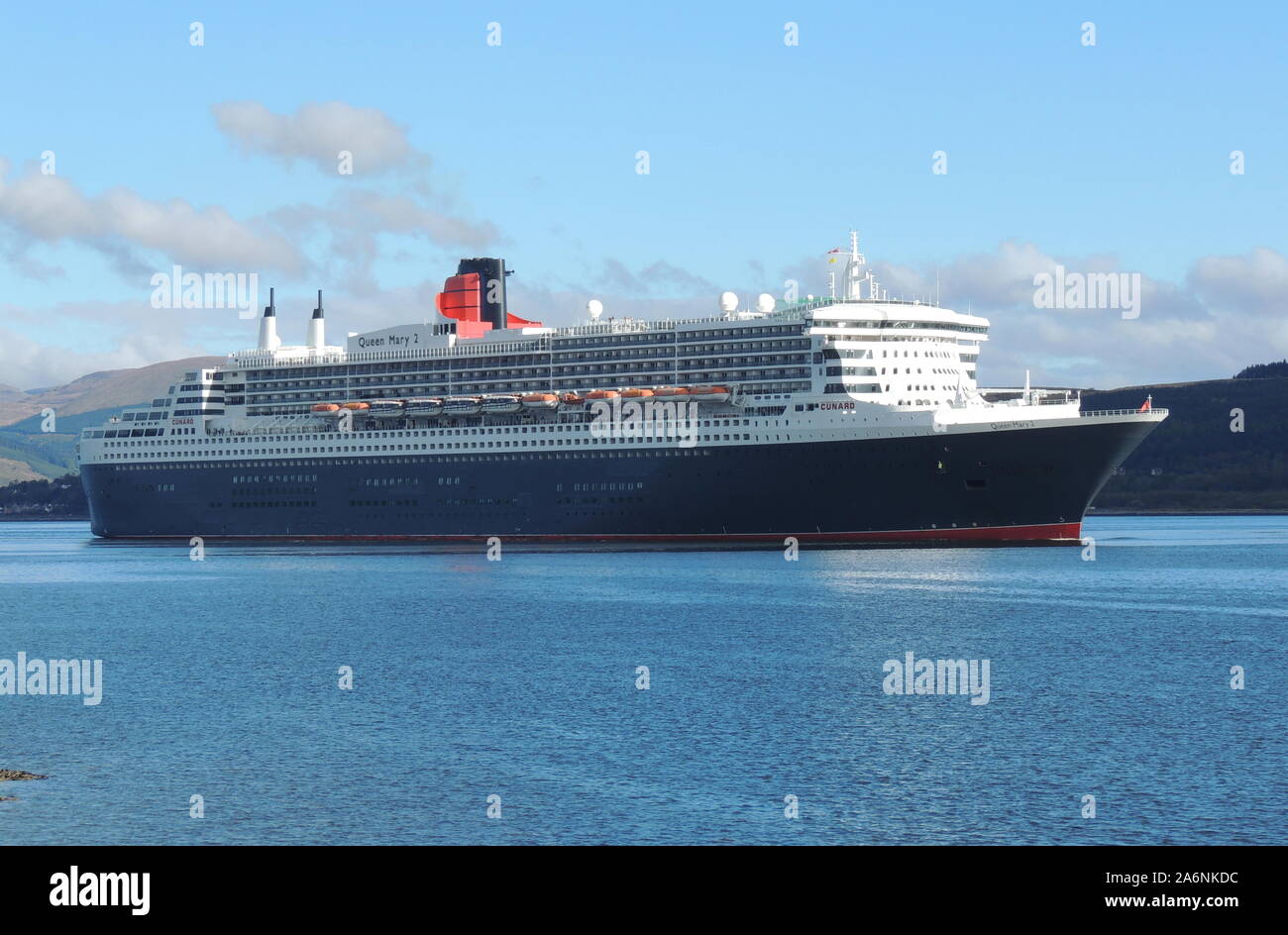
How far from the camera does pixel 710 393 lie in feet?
317

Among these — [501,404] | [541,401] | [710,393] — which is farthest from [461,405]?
[710,393]

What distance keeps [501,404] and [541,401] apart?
11.4 ft

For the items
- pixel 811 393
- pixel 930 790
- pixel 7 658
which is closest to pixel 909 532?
pixel 811 393

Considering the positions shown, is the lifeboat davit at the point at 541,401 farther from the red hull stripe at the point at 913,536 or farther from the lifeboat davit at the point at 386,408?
the lifeboat davit at the point at 386,408

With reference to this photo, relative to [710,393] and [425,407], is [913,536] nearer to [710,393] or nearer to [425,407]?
[710,393]

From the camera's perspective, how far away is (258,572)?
84.2m

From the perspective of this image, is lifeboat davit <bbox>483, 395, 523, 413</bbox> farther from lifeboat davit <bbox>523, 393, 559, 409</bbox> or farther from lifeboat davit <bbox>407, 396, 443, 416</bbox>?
lifeboat davit <bbox>407, 396, 443, 416</bbox>

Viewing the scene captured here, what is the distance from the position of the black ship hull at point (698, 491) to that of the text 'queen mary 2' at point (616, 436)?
0.44ft

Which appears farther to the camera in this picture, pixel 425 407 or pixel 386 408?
pixel 386 408

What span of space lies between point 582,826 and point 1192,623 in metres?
35.5

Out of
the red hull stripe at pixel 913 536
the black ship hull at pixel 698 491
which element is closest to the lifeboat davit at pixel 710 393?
the black ship hull at pixel 698 491

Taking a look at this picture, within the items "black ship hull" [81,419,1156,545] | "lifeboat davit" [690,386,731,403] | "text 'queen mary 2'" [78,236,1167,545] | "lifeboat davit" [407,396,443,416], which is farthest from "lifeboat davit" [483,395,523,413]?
"lifeboat davit" [690,386,731,403]

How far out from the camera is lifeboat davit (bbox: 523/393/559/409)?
102562 millimetres
